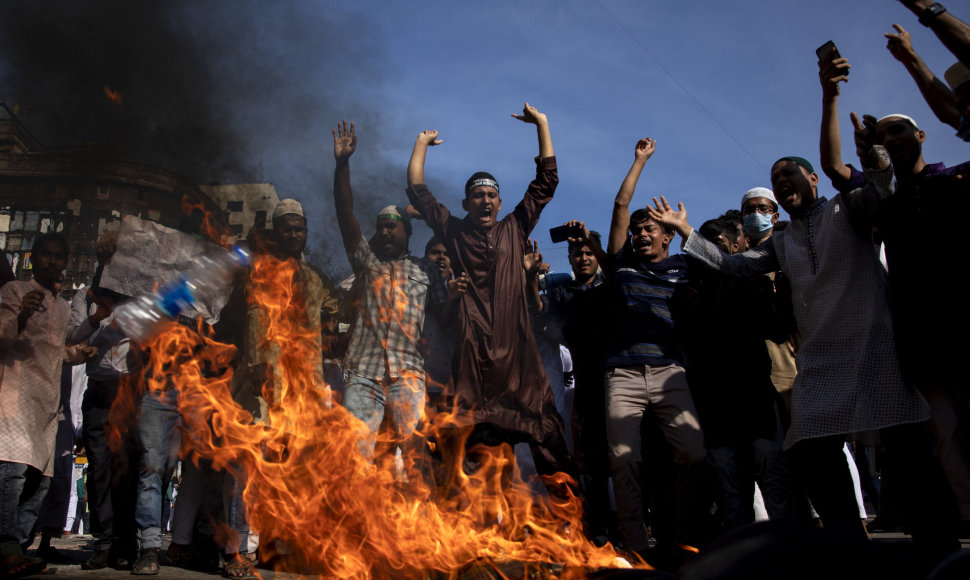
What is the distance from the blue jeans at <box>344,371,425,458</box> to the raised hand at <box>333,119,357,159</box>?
1.80 meters

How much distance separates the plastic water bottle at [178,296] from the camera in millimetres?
5184

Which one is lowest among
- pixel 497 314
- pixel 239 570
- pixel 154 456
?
pixel 239 570

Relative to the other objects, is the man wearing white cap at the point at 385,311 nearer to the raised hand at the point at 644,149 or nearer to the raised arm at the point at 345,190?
the raised arm at the point at 345,190

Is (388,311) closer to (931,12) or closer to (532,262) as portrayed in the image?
(532,262)

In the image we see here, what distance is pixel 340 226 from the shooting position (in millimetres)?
5453

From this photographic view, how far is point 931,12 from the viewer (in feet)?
11.6

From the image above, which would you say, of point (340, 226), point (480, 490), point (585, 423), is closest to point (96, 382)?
point (340, 226)

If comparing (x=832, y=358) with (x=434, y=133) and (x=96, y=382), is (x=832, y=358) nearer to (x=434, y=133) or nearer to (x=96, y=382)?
(x=434, y=133)

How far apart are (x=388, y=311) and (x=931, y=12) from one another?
3954mm

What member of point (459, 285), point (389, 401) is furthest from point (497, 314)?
point (389, 401)

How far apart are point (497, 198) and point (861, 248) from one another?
2681 mm

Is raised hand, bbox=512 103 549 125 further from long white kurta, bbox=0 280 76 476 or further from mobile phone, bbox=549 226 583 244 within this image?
long white kurta, bbox=0 280 76 476

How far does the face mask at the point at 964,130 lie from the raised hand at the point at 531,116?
2877mm

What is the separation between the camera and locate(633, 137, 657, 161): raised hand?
522cm
